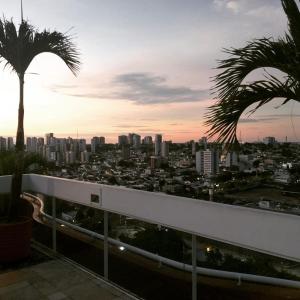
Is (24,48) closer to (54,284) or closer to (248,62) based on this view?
(54,284)

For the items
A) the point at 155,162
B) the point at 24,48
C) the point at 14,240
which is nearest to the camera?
the point at 14,240

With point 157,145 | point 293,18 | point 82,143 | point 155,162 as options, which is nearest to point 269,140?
point 155,162

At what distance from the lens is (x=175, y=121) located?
35.0 feet

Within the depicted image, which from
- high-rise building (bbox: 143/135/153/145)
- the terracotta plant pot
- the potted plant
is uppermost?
the potted plant

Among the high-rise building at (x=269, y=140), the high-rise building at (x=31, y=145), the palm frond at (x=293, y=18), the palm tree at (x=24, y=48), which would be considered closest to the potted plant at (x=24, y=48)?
the palm tree at (x=24, y=48)

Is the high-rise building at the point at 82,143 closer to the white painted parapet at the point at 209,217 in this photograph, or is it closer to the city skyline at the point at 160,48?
the city skyline at the point at 160,48

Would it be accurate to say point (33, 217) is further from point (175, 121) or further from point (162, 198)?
point (175, 121)

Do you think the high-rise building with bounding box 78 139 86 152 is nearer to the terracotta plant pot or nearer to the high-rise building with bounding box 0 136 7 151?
the high-rise building with bounding box 0 136 7 151

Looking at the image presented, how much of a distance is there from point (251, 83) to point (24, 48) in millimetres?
4655

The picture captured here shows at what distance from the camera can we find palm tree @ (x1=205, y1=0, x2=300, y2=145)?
261 centimetres

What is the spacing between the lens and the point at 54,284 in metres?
3.63

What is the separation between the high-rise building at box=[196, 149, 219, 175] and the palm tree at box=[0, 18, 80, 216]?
114 inches

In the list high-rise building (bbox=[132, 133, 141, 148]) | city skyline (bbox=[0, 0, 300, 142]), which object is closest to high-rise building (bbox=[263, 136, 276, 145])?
city skyline (bbox=[0, 0, 300, 142])

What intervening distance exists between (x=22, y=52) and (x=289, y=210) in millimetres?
5212
